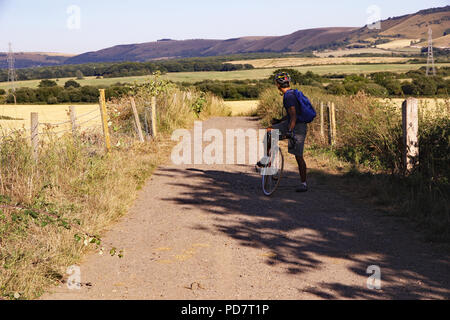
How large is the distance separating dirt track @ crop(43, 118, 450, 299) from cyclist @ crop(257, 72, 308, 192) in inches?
24.7

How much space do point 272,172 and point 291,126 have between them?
0.89m

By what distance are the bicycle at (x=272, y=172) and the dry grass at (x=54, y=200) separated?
2.19 meters

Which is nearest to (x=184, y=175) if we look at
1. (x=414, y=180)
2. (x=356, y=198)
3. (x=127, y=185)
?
(x=127, y=185)

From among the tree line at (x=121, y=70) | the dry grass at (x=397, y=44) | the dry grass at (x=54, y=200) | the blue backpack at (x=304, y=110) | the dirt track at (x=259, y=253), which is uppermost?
the dry grass at (x=397, y=44)

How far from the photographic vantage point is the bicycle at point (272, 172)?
8578 millimetres

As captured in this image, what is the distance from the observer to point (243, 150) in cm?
1406

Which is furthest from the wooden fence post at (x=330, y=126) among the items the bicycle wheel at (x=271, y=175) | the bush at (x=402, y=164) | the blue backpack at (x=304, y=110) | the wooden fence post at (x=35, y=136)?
the wooden fence post at (x=35, y=136)

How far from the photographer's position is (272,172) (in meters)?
8.62

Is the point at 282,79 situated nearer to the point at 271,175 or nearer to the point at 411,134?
the point at 271,175

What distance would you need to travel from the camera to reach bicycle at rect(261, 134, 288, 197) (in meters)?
8.58

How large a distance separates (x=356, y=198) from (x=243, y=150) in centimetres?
606

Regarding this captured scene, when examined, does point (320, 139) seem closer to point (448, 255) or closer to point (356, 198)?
point (356, 198)

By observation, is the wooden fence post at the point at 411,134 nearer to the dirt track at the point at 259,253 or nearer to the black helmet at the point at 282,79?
the dirt track at the point at 259,253

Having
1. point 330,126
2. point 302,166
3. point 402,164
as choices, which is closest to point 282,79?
point 302,166
